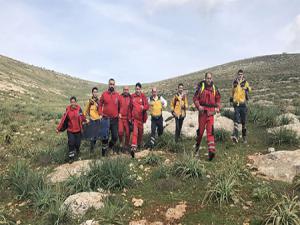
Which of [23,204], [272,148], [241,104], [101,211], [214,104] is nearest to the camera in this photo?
[101,211]

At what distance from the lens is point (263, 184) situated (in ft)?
20.6

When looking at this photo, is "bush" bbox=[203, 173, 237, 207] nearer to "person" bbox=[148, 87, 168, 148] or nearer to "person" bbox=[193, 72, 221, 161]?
"person" bbox=[193, 72, 221, 161]

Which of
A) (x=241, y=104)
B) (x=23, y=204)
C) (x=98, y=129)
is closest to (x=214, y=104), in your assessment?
(x=241, y=104)

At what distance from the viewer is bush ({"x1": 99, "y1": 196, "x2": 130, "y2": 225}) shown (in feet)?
17.5

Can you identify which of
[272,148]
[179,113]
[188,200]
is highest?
[179,113]

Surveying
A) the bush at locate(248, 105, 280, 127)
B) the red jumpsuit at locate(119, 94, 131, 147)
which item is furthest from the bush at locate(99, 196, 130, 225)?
the bush at locate(248, 105, 280, 127)

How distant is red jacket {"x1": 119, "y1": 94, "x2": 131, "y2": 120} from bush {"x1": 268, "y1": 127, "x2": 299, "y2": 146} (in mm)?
4338

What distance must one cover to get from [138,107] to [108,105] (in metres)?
0.86

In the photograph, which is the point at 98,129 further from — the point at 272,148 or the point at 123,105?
the point at 272,148

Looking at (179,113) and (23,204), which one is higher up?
(179,113)

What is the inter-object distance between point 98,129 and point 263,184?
522 centimetres

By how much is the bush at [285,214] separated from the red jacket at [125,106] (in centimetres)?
535

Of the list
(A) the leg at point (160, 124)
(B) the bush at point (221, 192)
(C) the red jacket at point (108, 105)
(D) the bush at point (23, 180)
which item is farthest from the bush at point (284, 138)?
(D) the bush at point (23, 180)

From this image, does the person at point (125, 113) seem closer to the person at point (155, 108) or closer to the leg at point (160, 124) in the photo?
the person at point (155, 108)
